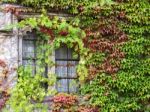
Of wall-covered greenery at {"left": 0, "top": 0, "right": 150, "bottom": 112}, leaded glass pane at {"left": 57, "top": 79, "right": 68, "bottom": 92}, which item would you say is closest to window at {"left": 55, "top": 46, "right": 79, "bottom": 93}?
leaded glass pane at {"left": 57, "top": 79, "right": 68, "bottom": 92}

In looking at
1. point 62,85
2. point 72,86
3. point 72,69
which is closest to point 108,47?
point 72,69

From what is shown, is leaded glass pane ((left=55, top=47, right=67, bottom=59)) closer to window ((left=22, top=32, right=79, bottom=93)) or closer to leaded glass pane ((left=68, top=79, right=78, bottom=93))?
window ((left=22, top=32, right=79, bottom=93))

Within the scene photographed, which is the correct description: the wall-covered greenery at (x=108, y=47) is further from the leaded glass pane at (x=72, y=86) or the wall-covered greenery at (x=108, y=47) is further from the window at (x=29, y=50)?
the window at (x=29, y=50)

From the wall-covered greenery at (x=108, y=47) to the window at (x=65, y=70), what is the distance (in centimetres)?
27

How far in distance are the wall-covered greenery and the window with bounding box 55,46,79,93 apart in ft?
0.89

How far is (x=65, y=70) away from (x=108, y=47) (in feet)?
3.57

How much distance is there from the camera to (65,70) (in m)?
12.5

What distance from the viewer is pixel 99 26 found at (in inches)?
485

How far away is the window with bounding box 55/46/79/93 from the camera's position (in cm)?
1241

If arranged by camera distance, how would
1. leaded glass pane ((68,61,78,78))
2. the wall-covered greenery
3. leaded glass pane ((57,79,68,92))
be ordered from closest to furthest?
the wall-covered greenery, leaded glass pane ((57,79,68,92)), leaded glass pane ((68,61,78,78))

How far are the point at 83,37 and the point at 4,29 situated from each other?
1732 millimetres

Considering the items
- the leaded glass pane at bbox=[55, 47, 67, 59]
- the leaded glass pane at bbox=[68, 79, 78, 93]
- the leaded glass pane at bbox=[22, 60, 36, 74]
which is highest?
the leaded glass pane at bbox=[55, 47, 67, 59]

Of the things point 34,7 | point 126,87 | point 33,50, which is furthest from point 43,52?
point 126,87

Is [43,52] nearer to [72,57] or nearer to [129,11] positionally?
[72,57]
